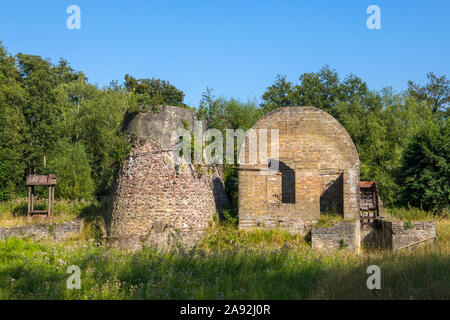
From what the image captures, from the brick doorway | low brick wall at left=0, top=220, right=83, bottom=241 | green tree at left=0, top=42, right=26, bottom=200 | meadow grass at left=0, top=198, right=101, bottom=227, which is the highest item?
green tree at left=0, top=42, right=26, bottom=200

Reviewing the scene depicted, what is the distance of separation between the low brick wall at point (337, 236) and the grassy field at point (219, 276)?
165 inches

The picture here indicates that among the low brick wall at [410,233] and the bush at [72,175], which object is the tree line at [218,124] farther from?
the low brick wall at [410,233]

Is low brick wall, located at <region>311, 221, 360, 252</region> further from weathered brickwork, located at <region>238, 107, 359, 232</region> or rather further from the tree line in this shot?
the tree line

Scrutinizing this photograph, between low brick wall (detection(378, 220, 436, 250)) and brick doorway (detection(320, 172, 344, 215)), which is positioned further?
brick doorway (detection(320, 172, 344, 215))

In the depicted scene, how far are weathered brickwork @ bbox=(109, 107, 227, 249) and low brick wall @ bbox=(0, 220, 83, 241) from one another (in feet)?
8.18

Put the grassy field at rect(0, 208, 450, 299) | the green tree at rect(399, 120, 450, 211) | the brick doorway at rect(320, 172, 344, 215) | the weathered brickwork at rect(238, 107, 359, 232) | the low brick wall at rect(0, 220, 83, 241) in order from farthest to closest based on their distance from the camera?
the green tree at rect(399, 120, 450, 211) < the brick doorway at rect(320, 172, 344, 215) < the low brick wall at rect(0, 220, 83, 241) < the weathered brickwork at rect(238, 107, 359, 232) < the grassy field at rect(0, 208, 450, 299)

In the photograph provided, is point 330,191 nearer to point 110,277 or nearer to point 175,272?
point 175,272

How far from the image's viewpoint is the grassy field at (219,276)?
676 centimetres

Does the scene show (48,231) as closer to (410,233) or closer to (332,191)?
(332,191)

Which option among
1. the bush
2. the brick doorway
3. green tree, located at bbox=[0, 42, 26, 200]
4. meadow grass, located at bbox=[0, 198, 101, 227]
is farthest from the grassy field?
green tree, located at bbox=[0, 42, 26, 200]

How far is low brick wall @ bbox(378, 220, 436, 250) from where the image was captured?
14.9 m

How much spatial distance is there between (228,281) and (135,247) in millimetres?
7192
